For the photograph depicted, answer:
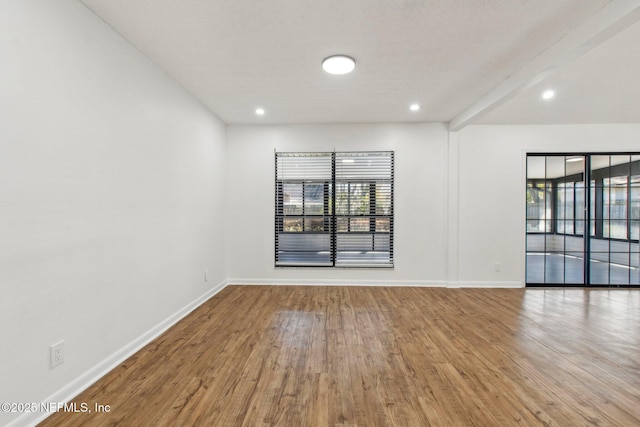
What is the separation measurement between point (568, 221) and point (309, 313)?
4.40 meters

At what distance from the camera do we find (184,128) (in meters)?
3.27

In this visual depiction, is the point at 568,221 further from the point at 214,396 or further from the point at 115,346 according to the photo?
the point at 115,346

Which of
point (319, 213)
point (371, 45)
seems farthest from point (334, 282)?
point (371, 45)

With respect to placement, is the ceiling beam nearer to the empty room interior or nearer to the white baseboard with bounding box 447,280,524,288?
the empty room interior

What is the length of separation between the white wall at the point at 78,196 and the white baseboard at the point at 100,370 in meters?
0.02

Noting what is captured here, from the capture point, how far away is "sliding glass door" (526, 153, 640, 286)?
14.8 feet

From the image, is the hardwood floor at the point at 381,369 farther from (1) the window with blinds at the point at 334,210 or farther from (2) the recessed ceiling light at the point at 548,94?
(2) the recessed ceiling light at the point at 548,94

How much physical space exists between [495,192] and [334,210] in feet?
8.36

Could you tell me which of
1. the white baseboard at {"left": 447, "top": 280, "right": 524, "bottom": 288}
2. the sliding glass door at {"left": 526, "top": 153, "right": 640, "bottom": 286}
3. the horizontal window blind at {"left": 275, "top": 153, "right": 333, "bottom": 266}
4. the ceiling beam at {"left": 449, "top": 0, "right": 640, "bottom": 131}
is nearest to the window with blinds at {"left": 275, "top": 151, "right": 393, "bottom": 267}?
the horizontal window blind at {"left": 275, "top": 153, "right": 333, "bottom": 266}

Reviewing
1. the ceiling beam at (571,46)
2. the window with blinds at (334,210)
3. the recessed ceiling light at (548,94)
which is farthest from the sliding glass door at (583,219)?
the window with blinds at (334,210)

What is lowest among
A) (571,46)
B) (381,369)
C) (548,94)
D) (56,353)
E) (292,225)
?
(381,369)

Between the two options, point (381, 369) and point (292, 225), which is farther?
point (292, 225)

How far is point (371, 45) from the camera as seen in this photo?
2.34 metres

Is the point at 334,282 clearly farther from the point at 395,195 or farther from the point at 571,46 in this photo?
the point at 571,46
